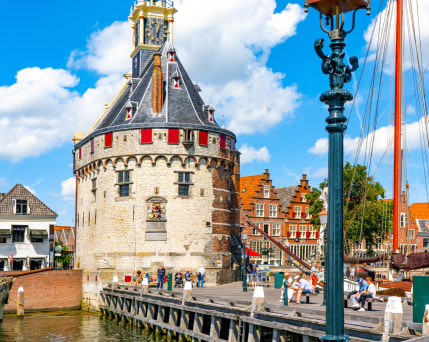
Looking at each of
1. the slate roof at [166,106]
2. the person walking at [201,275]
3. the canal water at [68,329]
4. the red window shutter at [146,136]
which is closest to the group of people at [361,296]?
the canal water at [68,329]

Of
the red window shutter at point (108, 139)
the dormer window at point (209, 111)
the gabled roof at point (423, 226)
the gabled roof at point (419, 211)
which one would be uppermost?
the dormer window at point (209, 111)

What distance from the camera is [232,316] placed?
2058 centimetres

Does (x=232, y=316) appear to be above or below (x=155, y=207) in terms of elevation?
below

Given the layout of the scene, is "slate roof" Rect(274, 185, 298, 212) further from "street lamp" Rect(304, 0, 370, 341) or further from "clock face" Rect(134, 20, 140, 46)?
"street lamp" Rect(304, 0, 370, 341)

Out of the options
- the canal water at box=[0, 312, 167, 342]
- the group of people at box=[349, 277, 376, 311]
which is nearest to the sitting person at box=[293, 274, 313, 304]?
the group of people at box=[349, 277, 376, 311]

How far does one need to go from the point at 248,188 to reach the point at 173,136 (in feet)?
83.8

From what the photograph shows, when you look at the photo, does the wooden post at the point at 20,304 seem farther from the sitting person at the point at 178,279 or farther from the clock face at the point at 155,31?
the clock face at the point at 155,31

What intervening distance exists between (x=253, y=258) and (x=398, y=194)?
31463 millimetres

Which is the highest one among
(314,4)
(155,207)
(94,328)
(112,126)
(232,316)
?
(112,126)

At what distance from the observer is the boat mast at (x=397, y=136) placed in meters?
27.2

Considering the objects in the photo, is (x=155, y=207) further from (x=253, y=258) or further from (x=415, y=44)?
(x=253, y=258)

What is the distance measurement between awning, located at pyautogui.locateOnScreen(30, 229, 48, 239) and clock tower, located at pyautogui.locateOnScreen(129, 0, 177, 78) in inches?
585

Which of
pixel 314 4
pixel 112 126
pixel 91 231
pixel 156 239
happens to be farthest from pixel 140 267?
pixel 314 4

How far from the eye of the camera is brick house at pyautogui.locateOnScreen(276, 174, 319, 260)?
204ft
